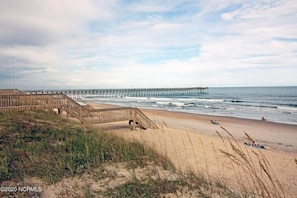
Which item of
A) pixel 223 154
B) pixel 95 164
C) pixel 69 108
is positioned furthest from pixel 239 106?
pixel 95 164

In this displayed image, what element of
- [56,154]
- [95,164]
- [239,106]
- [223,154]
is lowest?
[239,106]

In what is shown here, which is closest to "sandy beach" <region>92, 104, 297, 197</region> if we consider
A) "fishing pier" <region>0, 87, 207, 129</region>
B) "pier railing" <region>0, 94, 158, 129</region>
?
"fishing pier" <region>0, 87, 207, 129</region>

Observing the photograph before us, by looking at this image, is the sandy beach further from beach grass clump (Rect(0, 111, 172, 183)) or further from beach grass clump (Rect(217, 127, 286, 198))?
beach grass clump (Rect(0, 111, 172, 183))

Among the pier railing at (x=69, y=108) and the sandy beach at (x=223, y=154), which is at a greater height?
the pier railing at (x=69, y=108)

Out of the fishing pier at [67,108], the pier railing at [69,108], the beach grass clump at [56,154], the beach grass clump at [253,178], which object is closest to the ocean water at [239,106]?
the fishing pier at [67,108]

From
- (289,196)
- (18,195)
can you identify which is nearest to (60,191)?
(18,195)

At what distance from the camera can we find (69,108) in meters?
13.6

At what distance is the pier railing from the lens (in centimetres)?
1247

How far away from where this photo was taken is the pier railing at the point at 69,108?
1247cm

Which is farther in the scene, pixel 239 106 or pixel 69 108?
pixel 239 106

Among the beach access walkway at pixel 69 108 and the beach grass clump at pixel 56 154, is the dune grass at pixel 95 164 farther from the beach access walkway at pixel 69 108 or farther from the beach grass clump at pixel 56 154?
the beach access walkway at pixel 69 108

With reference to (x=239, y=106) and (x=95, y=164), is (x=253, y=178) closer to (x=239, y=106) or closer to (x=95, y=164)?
(x=95, y=164)

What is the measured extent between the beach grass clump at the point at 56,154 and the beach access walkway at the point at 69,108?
5.48 metres

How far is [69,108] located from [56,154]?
333 inches
